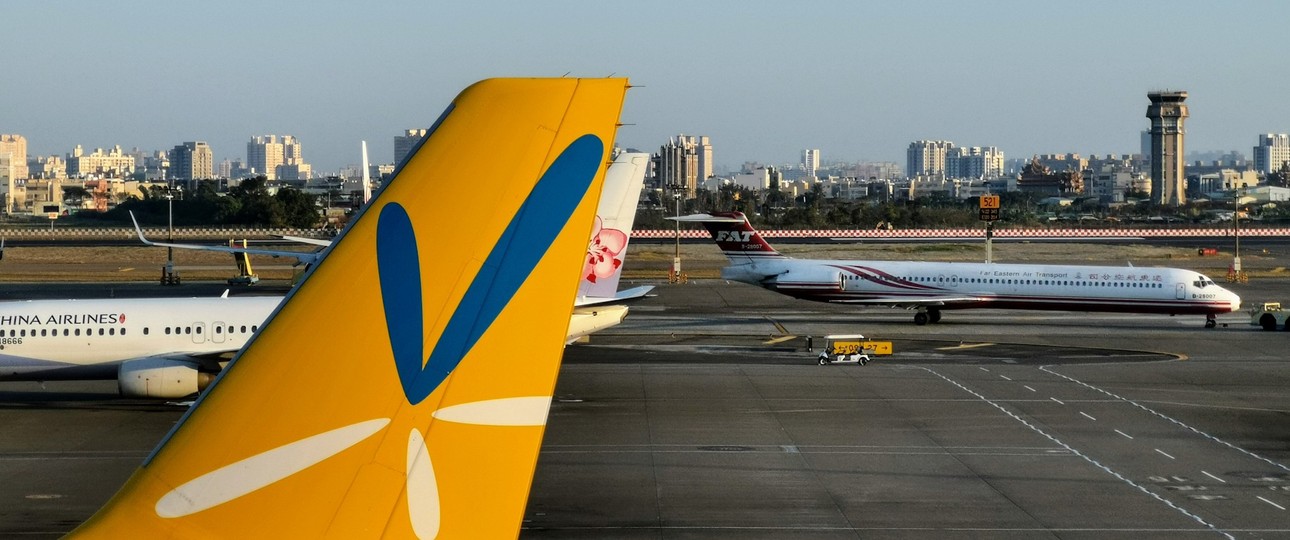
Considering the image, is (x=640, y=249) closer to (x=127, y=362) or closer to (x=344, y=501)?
(x=127, y=362)

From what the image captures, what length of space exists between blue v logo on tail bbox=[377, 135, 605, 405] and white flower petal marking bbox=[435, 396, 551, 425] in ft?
0.69

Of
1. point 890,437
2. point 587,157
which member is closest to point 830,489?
point 890,437

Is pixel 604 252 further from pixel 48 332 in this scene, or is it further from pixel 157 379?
pixel 48 332

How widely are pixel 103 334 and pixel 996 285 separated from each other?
34333 mm

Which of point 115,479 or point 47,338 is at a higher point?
point 47,338

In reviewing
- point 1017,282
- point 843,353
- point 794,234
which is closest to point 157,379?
point 843,353

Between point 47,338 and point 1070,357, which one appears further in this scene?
point 1070,357

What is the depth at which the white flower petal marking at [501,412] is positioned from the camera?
6539mm

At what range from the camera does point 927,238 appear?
116625 millimetres

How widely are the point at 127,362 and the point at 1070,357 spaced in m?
28.6

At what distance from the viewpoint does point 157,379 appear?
26891 mm

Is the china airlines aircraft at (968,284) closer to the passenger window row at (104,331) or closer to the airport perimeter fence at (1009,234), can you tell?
the passenger window row at (104,331)

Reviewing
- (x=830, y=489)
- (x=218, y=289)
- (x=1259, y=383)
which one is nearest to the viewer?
(x=830, y=489)

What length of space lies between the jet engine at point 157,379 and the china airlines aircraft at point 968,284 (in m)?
29.1
